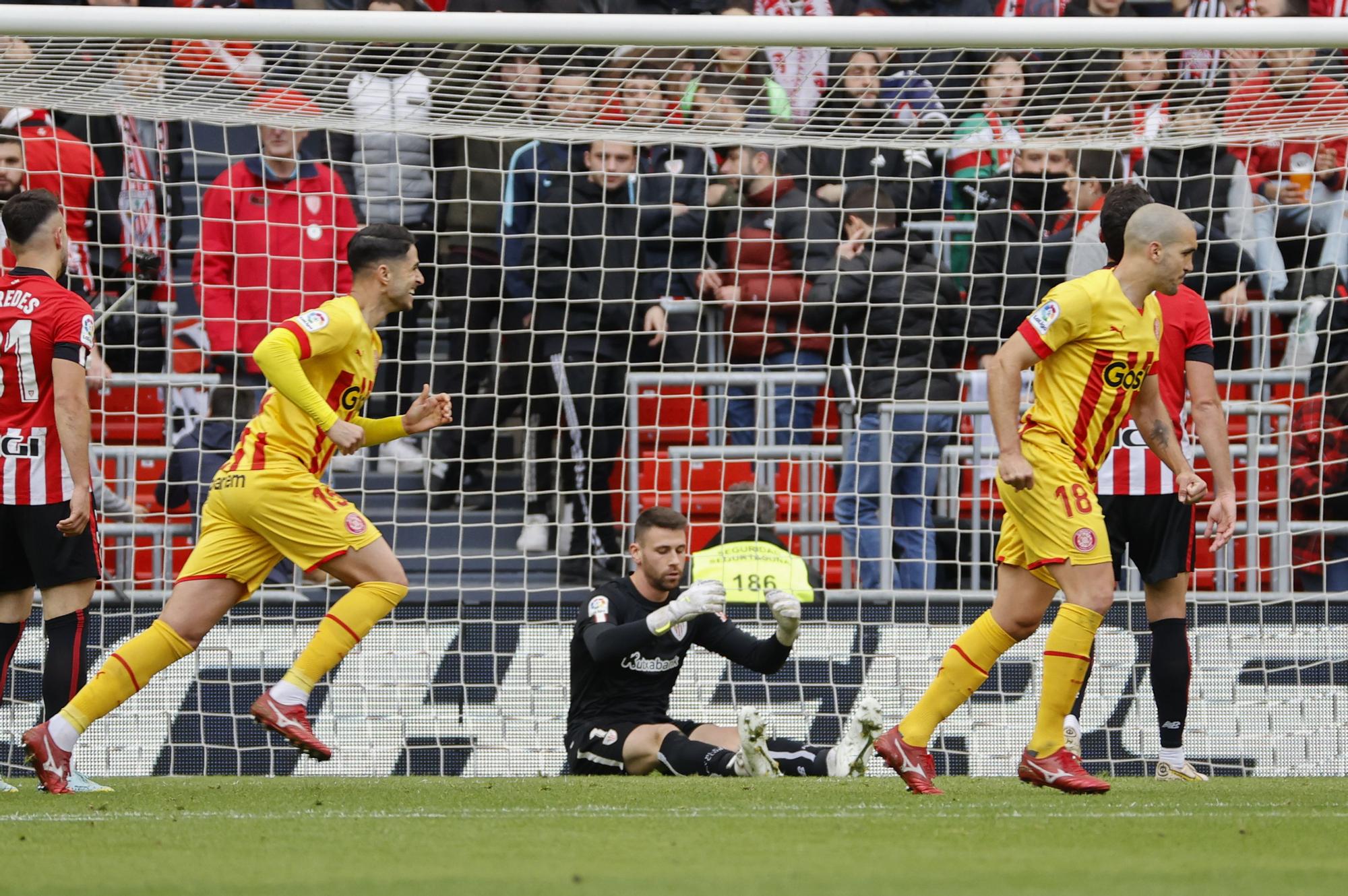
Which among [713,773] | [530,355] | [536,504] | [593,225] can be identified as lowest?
[713,773]

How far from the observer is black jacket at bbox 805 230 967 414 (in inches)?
365

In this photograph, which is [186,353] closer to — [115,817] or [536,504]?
[536,504]

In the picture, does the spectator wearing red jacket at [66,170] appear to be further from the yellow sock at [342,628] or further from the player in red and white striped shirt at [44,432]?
the yellow sock at [342,628]

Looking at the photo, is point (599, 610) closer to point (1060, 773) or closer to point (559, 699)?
point (559, 699)

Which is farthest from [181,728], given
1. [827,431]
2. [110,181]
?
[827,431]

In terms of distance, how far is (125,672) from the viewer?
5891mm

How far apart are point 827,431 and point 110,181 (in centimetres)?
397

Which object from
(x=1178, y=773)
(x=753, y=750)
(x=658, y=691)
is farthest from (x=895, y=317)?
(x=1178, y=773)

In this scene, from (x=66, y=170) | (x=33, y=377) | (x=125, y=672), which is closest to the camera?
(x=125, y=672)

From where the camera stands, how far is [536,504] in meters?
9.34

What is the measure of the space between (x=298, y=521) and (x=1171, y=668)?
129 inches

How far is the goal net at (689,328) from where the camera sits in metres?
8.05

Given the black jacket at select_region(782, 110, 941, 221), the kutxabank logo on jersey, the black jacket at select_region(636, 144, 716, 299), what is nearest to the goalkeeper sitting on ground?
the kutxabank logo on jersey

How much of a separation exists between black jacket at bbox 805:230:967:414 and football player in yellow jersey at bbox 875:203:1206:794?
3.35 m
